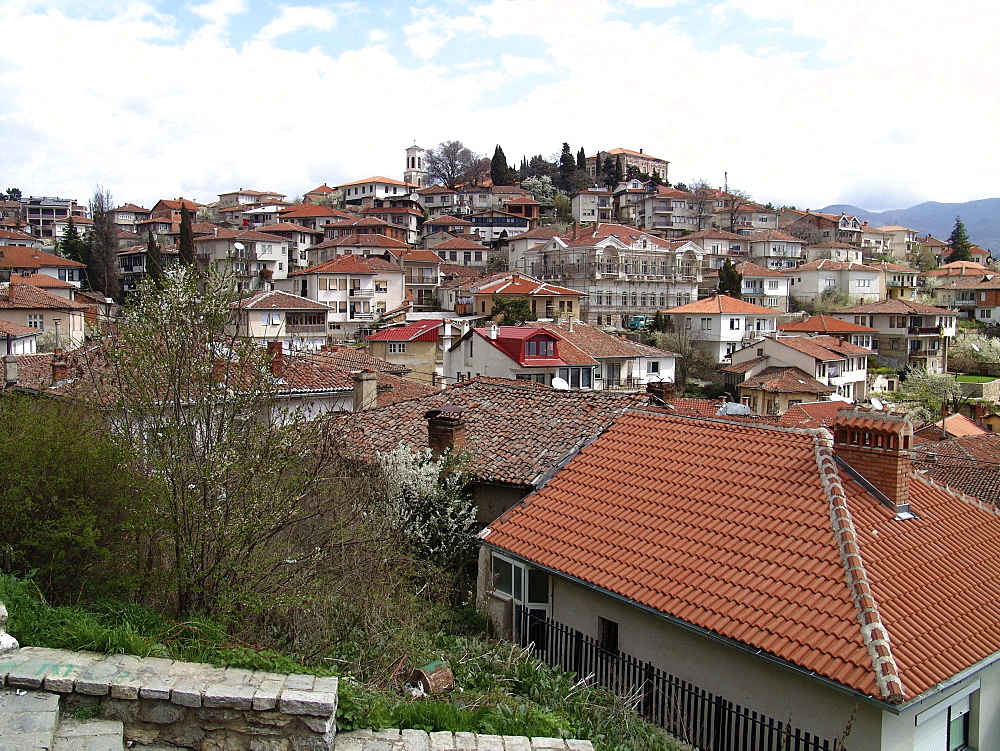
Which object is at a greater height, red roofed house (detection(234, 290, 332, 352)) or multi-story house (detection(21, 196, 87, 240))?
multi-story house (detection(21, 196, 87, 240))

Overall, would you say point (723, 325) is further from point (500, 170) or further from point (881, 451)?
point (500, 170)

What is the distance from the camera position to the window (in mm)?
10094

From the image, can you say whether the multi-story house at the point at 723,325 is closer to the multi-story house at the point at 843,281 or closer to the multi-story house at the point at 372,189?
the multi-story house at the point at 843,281

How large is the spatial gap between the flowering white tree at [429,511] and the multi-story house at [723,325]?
51.7 meters

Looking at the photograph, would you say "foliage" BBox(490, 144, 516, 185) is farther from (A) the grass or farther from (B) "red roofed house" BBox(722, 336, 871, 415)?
(A) the grass

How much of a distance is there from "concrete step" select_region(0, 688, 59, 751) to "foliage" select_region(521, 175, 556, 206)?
363 feet

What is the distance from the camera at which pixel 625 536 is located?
10578mm

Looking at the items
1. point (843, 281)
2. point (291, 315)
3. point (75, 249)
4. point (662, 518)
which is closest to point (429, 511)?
point (662, 518)

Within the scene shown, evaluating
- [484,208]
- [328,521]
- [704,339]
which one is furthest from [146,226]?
[328,521]

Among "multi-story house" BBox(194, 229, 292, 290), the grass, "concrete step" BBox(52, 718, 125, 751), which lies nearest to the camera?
"concrete step" BBox(52, 718, 125, 751)

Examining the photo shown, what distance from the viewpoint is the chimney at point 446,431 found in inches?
538

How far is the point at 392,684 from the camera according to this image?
7.57m

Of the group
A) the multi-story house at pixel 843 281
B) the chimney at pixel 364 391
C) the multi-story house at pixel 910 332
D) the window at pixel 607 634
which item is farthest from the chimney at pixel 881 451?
the multi-story house at pixel 843 281

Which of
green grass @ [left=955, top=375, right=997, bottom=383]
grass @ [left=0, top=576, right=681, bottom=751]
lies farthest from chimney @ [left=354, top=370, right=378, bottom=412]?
green grass @ [left=955, top=375, right=997, bottom=383]
